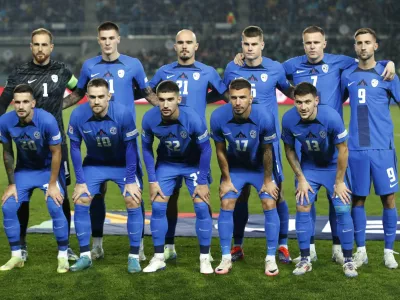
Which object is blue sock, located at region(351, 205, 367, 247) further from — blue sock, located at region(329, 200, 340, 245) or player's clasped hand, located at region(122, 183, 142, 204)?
player's clasped hand, located at region(122, 183, 142, 204)

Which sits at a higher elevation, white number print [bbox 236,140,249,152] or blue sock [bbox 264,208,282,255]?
white number print [bbox 236,140,249,152]

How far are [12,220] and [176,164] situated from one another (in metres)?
1.58

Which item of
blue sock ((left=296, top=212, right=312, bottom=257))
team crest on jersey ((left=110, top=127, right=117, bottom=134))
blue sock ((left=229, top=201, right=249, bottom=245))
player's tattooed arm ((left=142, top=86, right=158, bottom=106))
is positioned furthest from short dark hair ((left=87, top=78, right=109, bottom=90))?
blue sock ((left=296, top=212, right=312, bottom=257))

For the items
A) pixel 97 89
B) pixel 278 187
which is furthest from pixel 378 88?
pixel 97 89

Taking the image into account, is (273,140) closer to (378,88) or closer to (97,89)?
(378,88)

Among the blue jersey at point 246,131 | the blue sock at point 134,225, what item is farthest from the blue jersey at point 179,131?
the blue sock at point 134,225

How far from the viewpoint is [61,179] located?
7.59 meters

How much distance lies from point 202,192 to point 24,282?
173cm

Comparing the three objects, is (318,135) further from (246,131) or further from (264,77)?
(264,77)

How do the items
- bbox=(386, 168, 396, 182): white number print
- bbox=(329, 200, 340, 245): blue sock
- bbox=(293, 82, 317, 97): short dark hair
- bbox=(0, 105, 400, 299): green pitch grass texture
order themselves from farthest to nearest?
bbox=(329, 200, 340, 245): blue sock < bbox=(386, 168, 396, 182): white number print < bbox=(293, 82, 317, 97): short dark hair < bbox=(0, 105, 400, 299): green pitch grass texture

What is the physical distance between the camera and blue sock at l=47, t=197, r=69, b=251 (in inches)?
288

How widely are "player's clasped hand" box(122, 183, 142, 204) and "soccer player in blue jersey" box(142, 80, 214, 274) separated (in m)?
0.12

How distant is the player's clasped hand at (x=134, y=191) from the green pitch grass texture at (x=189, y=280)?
648 millimetres

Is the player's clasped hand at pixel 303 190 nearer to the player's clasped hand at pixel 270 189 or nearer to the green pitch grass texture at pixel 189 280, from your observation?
the player's clasped hand at pixel 270 189
